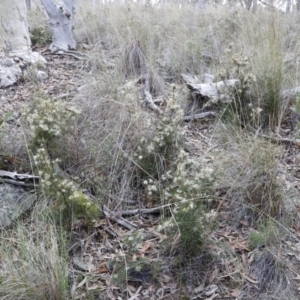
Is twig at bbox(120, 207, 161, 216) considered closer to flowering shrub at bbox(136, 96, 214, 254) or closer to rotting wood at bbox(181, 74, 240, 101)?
flowering shrub at bbox(136, 96, 214, 254)

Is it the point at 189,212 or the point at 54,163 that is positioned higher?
the point at 54,163

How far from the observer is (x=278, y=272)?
1.94 metres

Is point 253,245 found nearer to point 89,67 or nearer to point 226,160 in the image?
point 226,160

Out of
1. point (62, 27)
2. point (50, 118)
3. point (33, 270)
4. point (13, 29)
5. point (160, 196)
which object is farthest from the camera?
point (62, 27)

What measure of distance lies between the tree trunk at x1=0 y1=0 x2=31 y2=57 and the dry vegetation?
162 centimetres

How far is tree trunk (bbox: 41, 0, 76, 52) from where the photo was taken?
17.8 feet

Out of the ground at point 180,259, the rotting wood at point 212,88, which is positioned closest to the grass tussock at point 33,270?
the ground at point 180,259

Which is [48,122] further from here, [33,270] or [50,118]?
[33,270]

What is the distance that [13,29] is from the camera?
15.7 feet

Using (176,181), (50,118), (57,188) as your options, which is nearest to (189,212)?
(176,181)

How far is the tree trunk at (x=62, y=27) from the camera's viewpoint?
5422mm

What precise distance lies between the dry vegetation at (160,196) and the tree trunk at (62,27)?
6.57ft

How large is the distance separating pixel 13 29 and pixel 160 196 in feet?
11.8

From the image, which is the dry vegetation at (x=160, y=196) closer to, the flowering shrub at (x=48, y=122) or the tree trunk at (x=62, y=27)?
the flowering shrub at (x=48, y=122)
